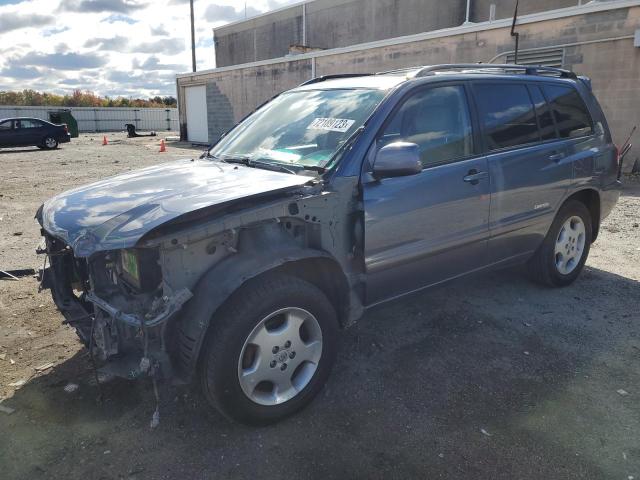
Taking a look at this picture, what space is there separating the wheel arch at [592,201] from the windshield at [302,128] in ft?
8.23

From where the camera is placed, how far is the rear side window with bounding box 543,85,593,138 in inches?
175

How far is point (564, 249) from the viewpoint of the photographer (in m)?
4.75

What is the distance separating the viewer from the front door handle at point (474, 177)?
3.58 m

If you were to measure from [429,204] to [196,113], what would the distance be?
82.4ft

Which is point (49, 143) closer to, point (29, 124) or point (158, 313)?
point (29, 124)

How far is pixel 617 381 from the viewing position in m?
3.29

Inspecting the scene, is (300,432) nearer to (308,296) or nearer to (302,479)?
(302,479)

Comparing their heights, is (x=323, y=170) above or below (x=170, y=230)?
above

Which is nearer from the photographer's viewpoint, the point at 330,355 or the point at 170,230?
the point at 170,230

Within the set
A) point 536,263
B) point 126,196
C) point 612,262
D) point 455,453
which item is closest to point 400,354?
point 455,453

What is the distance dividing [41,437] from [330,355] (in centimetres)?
167

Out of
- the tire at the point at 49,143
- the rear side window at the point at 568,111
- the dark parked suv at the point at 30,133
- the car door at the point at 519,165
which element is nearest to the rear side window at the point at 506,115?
the car door at the point at 519,165

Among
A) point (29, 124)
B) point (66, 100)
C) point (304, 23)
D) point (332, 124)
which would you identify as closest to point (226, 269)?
point (332, 124)

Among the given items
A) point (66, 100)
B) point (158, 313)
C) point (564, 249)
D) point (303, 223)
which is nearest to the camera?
point (158, 313)
